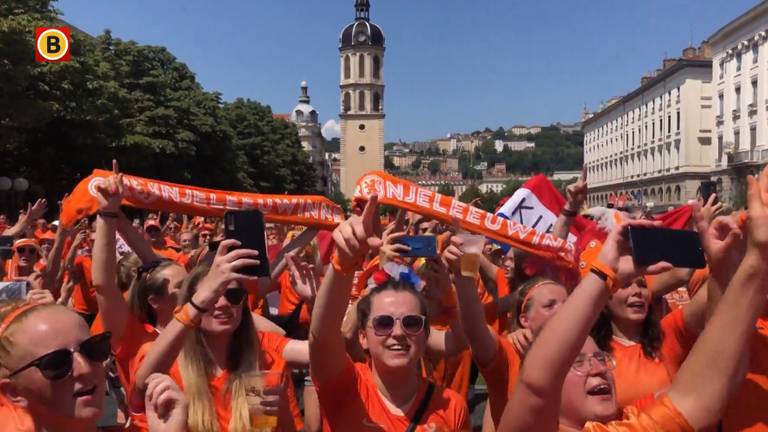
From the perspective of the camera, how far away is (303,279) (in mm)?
4316

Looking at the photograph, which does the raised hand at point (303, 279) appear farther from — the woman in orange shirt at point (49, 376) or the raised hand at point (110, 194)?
the woman in orange shirt at point (49, 376)

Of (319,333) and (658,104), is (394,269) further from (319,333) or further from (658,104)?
(658,104)

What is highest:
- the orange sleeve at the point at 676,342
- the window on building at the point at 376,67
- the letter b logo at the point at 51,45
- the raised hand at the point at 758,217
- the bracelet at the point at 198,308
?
the window on building at the point at 376,67

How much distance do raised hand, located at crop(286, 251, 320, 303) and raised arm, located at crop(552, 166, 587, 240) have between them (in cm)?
228

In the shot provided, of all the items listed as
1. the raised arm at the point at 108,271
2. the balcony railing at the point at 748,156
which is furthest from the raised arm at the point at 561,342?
the balcony railing at the point at 748,156

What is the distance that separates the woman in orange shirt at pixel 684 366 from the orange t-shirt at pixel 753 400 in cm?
120

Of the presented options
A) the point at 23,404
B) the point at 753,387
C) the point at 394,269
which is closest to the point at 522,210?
the point at 394,269

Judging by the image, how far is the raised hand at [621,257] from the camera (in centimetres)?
235

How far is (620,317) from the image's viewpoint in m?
4.09

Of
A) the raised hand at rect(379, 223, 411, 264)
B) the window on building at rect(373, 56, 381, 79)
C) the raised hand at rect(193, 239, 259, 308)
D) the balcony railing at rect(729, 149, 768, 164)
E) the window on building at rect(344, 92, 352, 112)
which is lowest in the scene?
the raised hand at rect(193, 239, 259, 308)

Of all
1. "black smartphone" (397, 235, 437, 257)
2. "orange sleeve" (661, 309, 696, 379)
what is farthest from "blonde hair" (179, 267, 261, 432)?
"orange sleeve" (661, 309, 696, 379)

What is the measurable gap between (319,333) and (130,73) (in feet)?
134

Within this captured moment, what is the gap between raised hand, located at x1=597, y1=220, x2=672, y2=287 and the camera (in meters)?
2.35

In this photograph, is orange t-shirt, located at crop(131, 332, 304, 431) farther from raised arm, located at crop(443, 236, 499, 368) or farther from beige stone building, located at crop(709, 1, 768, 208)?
beige stone building, located at crop(709, 1, 768, 208)
